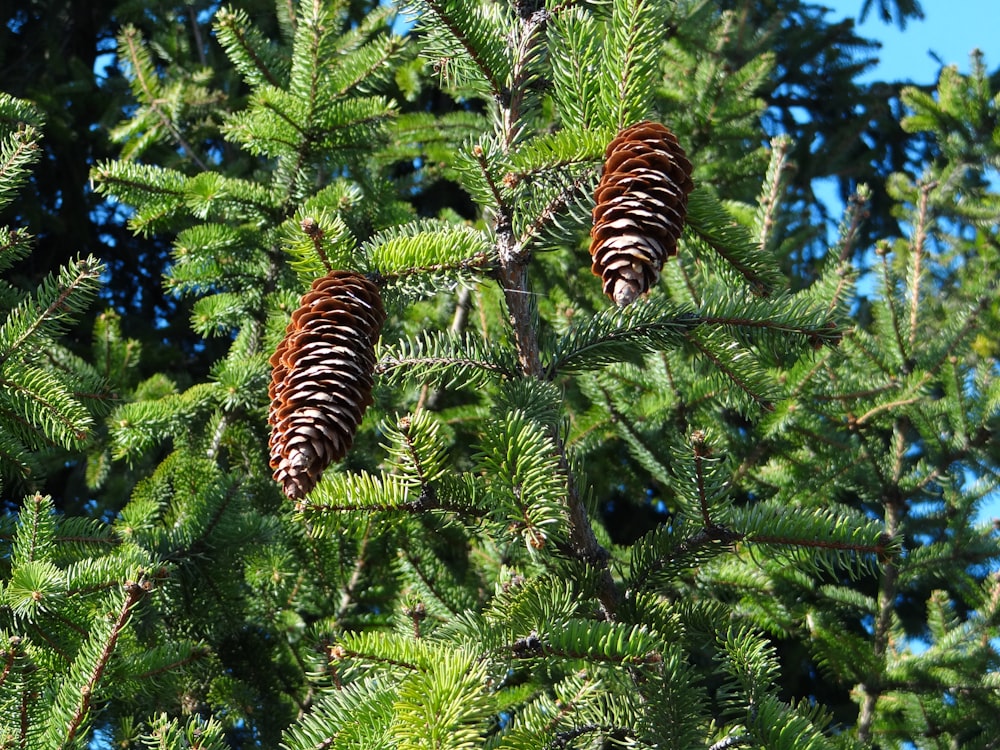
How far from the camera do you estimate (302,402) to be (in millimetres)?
1702

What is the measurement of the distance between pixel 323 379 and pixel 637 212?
588 mm

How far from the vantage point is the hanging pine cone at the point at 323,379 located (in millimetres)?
1664

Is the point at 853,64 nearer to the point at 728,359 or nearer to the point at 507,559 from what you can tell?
the point at 507,559

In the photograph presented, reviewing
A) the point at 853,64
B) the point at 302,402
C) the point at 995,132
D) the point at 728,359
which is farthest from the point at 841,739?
the point at 853,64

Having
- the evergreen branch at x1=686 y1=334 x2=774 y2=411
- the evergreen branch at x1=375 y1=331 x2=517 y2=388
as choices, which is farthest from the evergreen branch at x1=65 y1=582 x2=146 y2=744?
the evergreen branch at x1=686 y1=334 x2=774 y2=411

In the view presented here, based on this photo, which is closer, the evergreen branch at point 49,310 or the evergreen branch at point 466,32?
the evergreen branch at point 466,32

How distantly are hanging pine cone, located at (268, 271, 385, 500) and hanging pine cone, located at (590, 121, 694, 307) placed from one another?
42 cm

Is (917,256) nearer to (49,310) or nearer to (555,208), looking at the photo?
(555,208)

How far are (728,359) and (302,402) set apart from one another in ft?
2.83

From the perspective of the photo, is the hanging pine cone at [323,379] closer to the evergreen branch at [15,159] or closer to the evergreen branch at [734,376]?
the evergreen branch at [734,376]

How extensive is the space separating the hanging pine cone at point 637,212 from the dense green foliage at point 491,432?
0.39ft

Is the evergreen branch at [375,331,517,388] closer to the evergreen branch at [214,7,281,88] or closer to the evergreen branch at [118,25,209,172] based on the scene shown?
the evergreen branch at [214,7,281,88]

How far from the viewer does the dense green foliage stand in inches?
69.4

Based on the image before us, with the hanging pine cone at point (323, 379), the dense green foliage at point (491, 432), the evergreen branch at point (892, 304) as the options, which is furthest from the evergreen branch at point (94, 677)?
the evergreen branch at point (892, 304)
